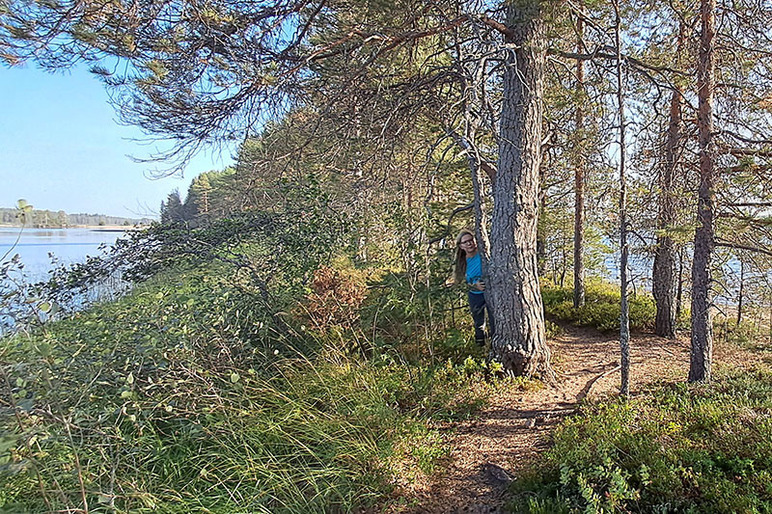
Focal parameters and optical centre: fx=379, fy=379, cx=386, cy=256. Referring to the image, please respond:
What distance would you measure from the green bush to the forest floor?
1.92 feet

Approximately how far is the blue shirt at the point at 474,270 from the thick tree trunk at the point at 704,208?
2.32m

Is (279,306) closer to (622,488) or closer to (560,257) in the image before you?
(622,488)

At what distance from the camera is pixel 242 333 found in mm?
3898

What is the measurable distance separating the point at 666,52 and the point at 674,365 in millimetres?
4404

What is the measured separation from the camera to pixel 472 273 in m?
5.27

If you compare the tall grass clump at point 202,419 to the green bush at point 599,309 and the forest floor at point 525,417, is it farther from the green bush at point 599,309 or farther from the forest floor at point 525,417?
the green bush at point 599,309

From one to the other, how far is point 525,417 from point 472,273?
6.71 ft

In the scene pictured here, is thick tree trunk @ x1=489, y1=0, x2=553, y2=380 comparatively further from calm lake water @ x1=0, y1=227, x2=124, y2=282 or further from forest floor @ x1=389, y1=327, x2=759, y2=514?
calm lake water @ x1=0, y1=227, x2=124, y2=282

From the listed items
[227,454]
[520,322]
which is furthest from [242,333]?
[520,322]

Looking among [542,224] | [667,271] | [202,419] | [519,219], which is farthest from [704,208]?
[202,419]

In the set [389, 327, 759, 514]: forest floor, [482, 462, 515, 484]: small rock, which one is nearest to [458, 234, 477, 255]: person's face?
[389, 327, 759, 514]: forest floor

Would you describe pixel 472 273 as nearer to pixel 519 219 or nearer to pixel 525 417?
pixel 519 219

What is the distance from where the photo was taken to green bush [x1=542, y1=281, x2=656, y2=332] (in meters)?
6.87

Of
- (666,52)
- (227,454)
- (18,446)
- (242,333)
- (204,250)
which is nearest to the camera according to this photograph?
(18,446)
